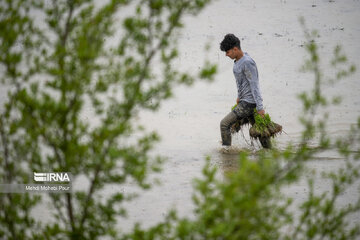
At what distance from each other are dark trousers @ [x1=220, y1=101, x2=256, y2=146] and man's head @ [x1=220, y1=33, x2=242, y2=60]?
2.58 ft

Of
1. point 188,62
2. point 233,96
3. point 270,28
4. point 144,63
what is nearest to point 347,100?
point 233,96

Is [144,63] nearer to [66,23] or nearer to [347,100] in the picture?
[66,23]

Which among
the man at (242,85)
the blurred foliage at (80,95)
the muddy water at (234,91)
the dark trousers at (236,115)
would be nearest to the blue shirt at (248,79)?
the man at (242,85)

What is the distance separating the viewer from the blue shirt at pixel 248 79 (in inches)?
294

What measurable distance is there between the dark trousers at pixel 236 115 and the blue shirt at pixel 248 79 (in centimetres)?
11

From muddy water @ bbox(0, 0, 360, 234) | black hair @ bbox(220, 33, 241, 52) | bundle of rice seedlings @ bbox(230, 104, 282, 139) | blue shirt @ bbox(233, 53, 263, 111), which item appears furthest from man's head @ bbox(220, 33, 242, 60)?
muddy water @ bbox(0, 0, 360, 234)

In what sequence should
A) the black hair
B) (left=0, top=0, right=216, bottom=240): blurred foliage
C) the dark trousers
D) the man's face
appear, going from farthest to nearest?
the dark trousers
the man's face
the black hair
(left=0, top=0, right=216, bottom=240): blurred foliage

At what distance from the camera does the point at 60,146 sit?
10.0 ft

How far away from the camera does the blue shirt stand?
7.48 meters

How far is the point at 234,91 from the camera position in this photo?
12.0m

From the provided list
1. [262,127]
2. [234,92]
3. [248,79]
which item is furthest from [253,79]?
[234,92]

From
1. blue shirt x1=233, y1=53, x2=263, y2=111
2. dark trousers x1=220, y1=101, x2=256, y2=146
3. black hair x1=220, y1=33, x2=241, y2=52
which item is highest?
black hair x1=220, y1=33, x2=241, y2=52

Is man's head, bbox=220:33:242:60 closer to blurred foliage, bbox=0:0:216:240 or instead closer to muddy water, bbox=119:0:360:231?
muddy water, bbox=119:0:360:231

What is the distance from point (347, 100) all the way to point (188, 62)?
16.3 feet
